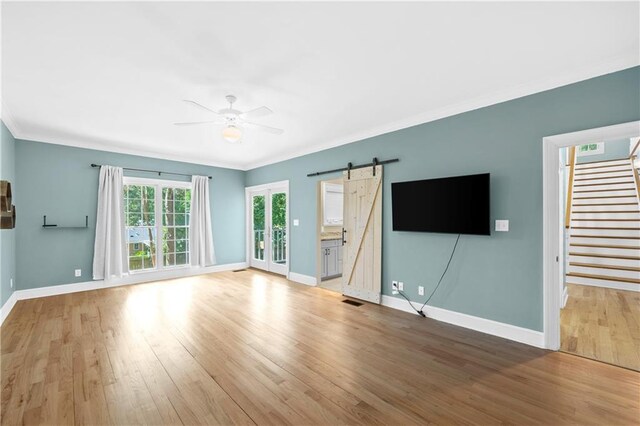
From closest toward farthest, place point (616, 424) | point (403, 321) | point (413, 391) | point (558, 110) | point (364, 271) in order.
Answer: point (616, 424), point (413, 391), point (558, 110), point (403, 321), point (364, 271)

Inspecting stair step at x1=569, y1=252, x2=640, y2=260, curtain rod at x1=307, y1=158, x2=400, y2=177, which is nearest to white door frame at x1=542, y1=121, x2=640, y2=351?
curtain rod at x1=307, y1=158, x2=400, y2=177

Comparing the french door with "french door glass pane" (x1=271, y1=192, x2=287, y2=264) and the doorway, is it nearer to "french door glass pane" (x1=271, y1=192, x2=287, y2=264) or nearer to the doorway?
"french door glass pane" (x1=271, y1=192, x2=287, y2=264)

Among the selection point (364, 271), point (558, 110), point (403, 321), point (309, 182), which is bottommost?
point (403, 321)

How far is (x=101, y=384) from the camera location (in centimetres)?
233

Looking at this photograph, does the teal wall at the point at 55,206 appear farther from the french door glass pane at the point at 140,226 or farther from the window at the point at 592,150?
the window at the point at 592,150

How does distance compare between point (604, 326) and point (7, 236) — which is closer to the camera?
point (604, 326)

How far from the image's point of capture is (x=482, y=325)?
3359mm

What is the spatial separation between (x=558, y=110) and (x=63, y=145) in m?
7.45

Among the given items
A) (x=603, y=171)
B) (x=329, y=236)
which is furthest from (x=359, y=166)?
(x=603, y=171)

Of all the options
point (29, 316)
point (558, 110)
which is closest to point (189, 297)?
point (29, 316)

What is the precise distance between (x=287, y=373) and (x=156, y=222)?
5.10 meters

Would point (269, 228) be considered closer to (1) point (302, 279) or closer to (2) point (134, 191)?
(1) point (302, 279)

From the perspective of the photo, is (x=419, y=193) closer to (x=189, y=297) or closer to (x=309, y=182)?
(x=309, y=182)

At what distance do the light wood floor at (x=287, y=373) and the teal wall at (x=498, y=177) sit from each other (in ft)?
1.61
